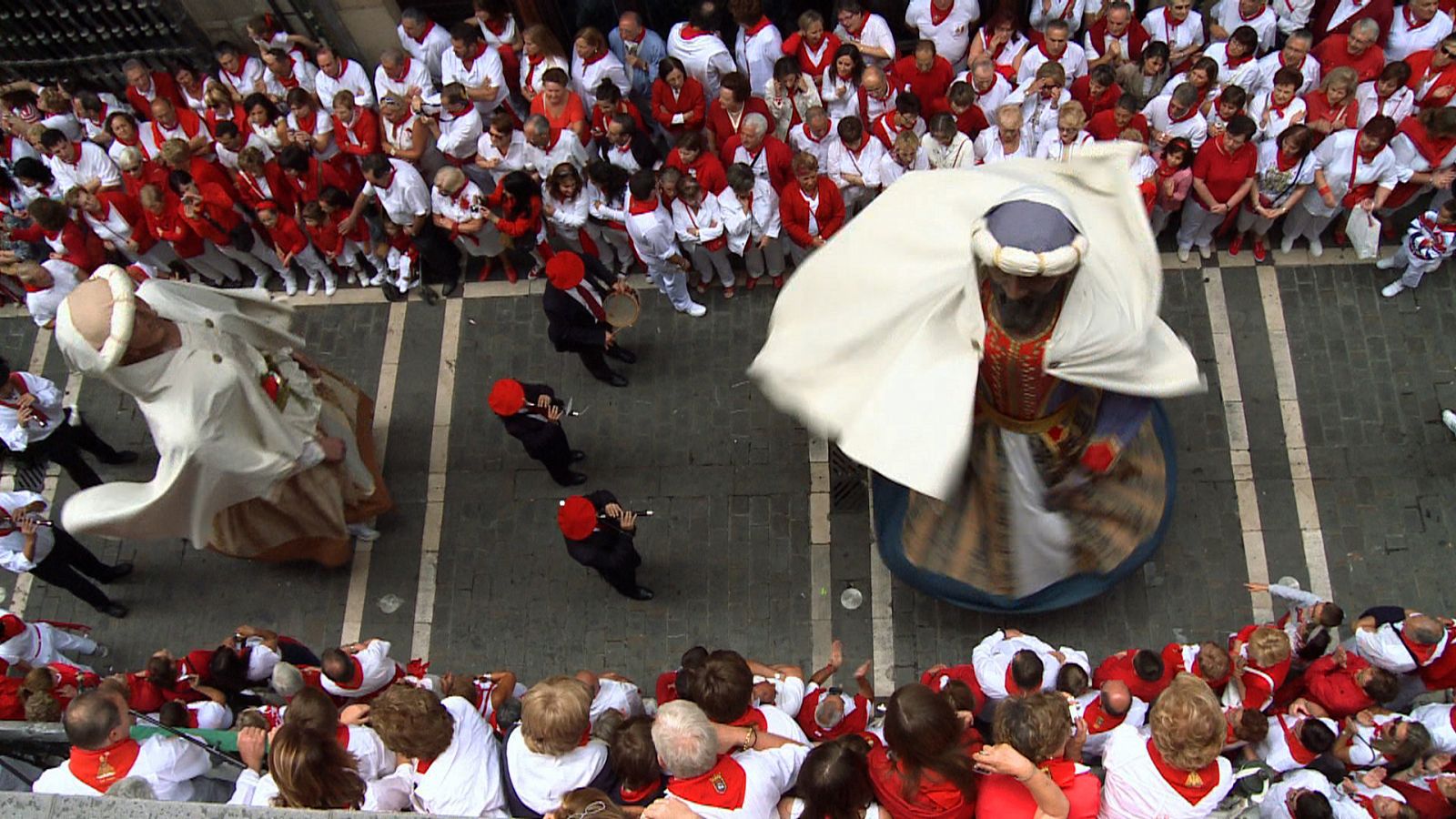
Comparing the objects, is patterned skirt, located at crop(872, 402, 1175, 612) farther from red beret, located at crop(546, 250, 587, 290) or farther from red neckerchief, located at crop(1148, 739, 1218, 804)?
red beret, located at crop(546, 250, 587, 290)

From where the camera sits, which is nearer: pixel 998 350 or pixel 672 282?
pixel 998 350

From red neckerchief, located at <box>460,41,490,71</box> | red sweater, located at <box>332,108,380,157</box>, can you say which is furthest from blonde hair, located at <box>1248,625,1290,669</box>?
red sweater, located at <box>332,108,380,157</box>

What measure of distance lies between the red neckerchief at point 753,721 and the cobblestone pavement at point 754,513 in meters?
2.05

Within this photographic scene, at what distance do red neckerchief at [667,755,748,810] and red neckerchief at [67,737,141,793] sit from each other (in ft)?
9.59

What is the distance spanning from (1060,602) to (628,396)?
376 cm

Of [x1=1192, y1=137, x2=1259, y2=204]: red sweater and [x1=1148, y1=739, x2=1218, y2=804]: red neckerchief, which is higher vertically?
[x1=1192, y1=137, x2=1259, y2=204]: red sweater

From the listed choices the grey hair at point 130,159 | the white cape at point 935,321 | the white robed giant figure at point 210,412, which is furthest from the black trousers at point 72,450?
the white cape at point 935,321

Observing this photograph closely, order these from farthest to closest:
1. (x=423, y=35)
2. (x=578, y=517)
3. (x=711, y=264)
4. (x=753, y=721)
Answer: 1. (x=423, y=35)
2. (x=711, y=264)
3. (x=578, y=517)
4. (x=753, y=721)

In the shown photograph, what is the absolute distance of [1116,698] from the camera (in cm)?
552

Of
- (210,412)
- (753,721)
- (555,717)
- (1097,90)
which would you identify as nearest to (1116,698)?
(753,721)

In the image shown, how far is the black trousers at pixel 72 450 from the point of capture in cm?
815

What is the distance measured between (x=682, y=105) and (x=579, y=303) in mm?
2096

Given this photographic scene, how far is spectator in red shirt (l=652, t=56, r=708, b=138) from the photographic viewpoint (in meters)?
8.42

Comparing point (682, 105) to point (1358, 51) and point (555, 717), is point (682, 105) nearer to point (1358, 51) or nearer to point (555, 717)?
point (1358, 51)
